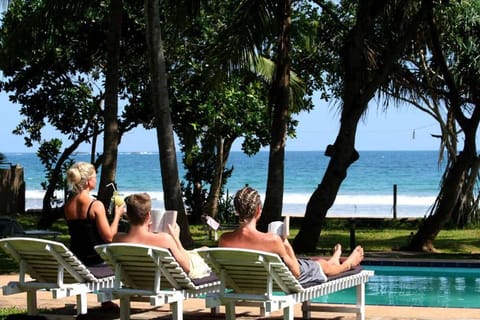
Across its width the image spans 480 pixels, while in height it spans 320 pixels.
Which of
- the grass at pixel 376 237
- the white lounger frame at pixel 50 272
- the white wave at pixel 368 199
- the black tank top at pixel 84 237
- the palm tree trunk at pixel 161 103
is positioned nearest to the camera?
the white lounger frame at pixel 50 272

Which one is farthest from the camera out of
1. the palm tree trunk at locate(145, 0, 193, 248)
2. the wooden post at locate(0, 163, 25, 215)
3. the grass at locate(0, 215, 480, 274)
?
the wooden post at locate(0, 163, 25, 215)

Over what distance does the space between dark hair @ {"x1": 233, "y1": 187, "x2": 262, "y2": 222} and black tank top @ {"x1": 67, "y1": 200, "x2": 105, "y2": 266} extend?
53.6 inches

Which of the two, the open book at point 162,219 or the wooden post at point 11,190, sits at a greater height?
the open book at point 162,219

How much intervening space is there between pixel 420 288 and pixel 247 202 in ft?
17.2

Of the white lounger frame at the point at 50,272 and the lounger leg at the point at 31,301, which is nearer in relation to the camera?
the white lounger frame at the point at 50,272

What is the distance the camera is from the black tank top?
7.37m

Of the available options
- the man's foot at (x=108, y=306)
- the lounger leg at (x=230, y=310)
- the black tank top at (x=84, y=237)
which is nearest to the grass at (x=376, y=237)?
the man's foot at (x=108, y=306)

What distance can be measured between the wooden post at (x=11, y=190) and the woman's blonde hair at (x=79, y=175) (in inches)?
644

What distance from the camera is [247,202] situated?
6516 mm

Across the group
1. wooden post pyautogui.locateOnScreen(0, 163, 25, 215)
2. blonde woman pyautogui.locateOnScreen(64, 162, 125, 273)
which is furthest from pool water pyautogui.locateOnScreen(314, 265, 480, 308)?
wooden post pyautogui.locateOnScreen(0, 163, 25, 215)

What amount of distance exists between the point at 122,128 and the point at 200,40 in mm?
2529

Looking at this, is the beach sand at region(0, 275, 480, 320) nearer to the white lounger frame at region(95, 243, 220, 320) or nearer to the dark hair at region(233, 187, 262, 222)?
the white lounger frame at region(95, 243, 220, 320)

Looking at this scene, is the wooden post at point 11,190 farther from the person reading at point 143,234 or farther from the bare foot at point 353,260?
the person reading at point 143,234

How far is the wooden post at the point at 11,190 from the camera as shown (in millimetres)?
23078
